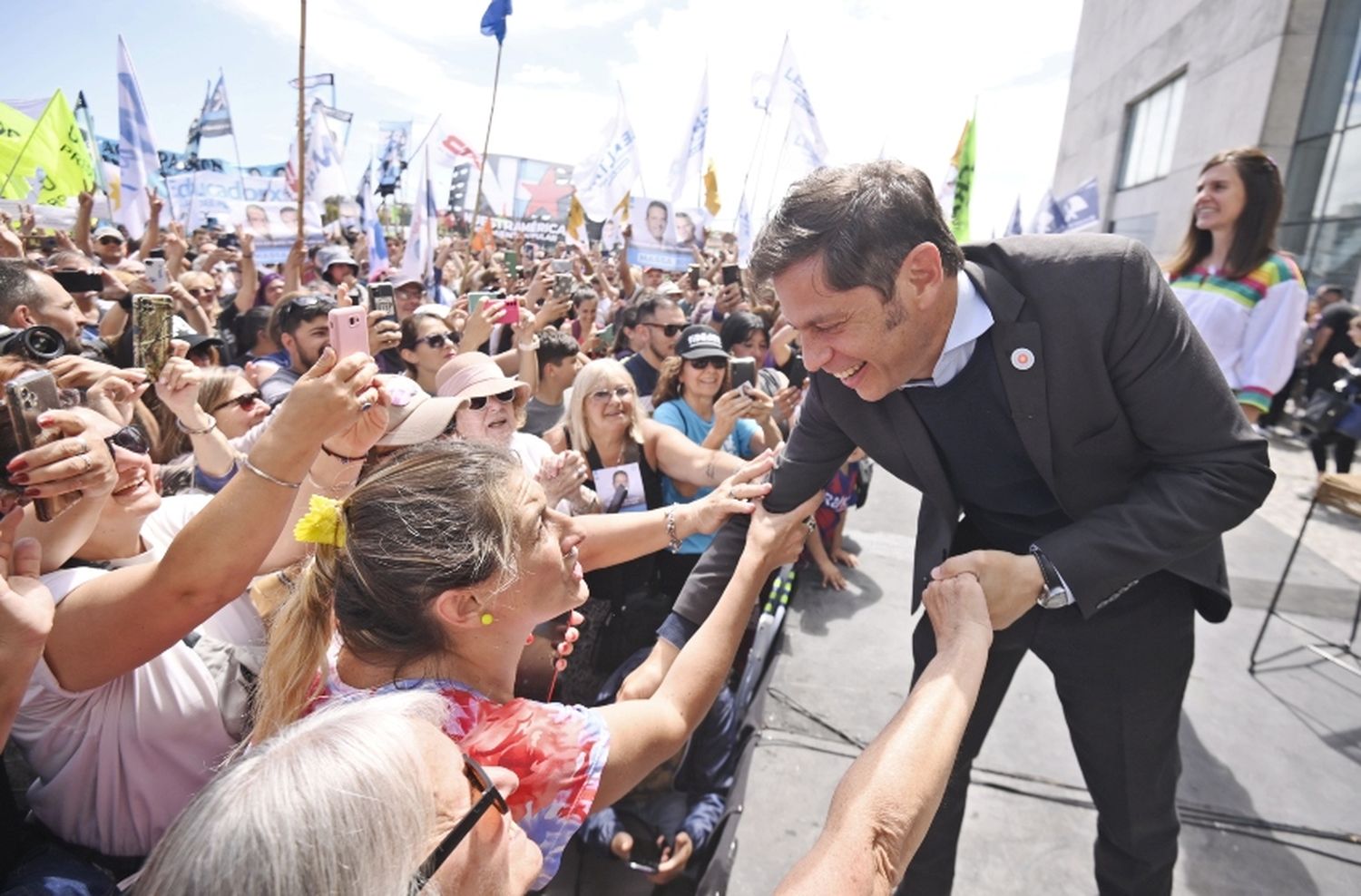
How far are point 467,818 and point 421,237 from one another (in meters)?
7.98

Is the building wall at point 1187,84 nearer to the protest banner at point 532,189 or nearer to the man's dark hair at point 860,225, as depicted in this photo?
the man's dark hair at point 860,225

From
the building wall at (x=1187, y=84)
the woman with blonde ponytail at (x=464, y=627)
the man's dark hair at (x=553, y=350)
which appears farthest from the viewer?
the building wall at (x=1187, y=84)

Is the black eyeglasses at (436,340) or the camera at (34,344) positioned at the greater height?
the camera at (34,344)

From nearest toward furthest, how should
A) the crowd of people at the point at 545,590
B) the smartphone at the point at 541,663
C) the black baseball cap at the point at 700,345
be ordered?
1. the crowd of people at the point at 545,590
2. the smartphone at the point at 541,663
3. the black baseball cap at the point at 700,345

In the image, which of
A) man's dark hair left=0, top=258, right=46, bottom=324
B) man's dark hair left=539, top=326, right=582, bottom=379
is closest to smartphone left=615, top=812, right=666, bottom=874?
man's dark hair left=539, top=326, right=582, bottom=379

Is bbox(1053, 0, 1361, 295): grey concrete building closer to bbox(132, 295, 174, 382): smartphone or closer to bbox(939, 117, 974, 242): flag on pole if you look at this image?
bbox(939, 117, 974, 242): flag on pole

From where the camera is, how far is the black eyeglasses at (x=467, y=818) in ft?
2.72

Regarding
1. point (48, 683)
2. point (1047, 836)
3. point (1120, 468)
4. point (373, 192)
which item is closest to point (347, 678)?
point (48, 683)

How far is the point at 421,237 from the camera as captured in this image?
791cm

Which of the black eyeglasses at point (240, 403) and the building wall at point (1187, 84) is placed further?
the building wall at point (1187, 84)

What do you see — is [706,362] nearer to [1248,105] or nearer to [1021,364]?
[1021,364]

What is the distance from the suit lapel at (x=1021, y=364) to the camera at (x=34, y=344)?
2.32 m

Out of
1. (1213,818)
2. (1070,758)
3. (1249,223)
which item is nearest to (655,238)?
(1249,223)

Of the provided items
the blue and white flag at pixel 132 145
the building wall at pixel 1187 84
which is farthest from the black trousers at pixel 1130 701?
the blue and white flag at pixel 132 145
